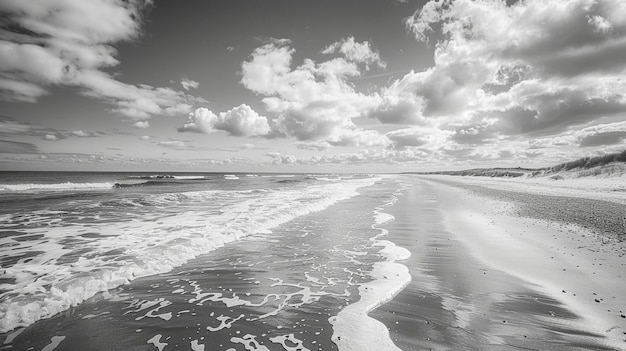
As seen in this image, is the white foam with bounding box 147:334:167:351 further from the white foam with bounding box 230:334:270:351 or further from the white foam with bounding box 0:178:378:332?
the white foam with bounding box 230:334:270:351

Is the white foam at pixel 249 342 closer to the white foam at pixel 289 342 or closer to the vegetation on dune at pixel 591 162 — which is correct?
the white foam at pixel 289 342

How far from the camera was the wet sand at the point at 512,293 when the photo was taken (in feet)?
12.6

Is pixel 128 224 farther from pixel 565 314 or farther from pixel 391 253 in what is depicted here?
pixel 565 314

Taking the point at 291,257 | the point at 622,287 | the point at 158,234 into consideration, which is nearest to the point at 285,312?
the point at 291,257

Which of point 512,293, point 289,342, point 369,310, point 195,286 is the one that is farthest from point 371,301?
point 195,286

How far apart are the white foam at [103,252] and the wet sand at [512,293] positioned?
15.0ft

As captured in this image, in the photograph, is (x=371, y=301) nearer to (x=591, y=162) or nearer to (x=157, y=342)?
(x=157, y=342)

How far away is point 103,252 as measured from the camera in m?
8.37

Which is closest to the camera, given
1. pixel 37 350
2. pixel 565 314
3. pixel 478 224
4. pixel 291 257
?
pixel 37 350

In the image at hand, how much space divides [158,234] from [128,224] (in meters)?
3.52

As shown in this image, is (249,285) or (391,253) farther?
(391,253)

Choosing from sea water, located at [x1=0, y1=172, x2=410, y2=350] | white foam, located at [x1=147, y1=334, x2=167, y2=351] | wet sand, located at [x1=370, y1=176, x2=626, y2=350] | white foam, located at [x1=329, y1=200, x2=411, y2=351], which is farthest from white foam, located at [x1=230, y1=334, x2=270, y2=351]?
wet sand, located at [x1=370, y1=176, x2=626, y2=350]

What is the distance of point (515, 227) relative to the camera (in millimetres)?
11148

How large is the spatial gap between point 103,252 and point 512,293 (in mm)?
10699
